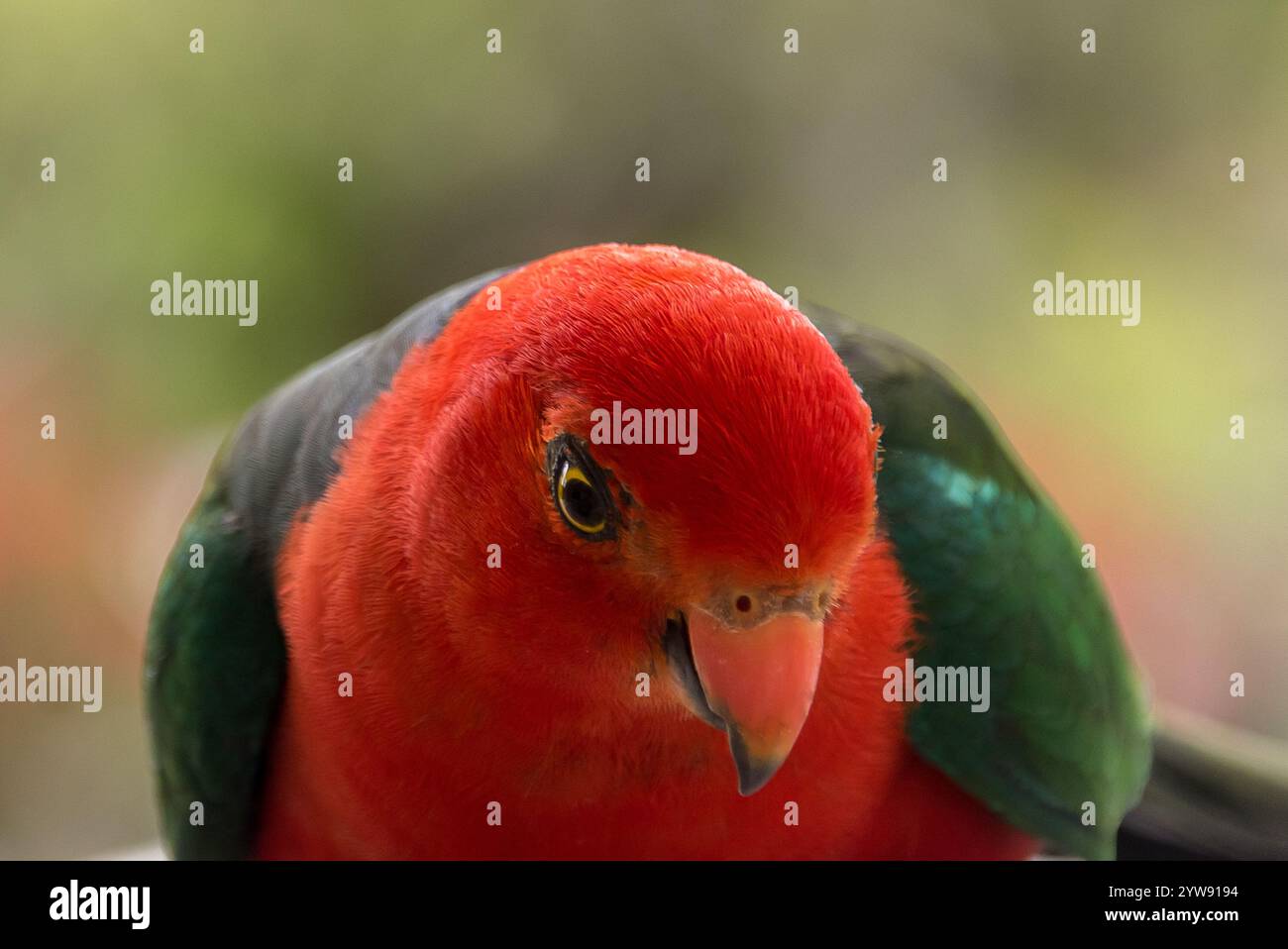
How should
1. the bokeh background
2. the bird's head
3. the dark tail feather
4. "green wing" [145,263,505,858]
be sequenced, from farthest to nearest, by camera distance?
the bokeh background, the dark tail feather, "green wing" [145,263,505,858], the bird's head

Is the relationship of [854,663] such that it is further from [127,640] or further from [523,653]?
[127,640]

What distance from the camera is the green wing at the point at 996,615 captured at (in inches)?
64.7

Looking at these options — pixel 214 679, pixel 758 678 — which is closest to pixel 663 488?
pixel 758 678

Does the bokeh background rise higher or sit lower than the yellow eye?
higher

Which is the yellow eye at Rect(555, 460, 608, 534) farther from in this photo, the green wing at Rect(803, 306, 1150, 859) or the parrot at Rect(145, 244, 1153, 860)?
the green wing at Rect(803, 306, 1150, 859)

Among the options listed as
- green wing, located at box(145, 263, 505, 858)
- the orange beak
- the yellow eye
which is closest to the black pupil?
the yellow eye

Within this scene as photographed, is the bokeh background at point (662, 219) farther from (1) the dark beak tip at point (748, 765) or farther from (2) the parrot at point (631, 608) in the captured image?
(1) the dark beak tip at point (748, 765)

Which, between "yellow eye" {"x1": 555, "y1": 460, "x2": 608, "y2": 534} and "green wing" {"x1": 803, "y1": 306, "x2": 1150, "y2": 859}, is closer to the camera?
"yellow eye" {"x1": 555, "y1": 460, "x2": 608, "y2": 534}

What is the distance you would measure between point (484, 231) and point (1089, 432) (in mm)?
1330

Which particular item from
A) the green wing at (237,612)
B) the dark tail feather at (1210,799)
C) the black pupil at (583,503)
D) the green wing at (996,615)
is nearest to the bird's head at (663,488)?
the black pupil at (583,503)

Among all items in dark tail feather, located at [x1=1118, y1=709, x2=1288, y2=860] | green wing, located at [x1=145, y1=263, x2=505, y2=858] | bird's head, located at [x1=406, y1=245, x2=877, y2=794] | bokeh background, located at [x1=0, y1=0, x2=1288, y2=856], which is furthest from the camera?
bokeh background, located at [x1=0, y1=0, x2=1288, y2=856]

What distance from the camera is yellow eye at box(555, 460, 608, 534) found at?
1107 millimetres
